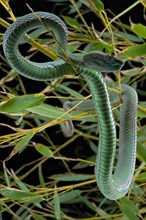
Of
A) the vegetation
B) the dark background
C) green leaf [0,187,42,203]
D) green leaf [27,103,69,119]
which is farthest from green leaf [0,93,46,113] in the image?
the dark background

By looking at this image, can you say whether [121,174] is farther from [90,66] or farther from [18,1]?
[18,1]

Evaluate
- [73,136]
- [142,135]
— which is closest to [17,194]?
[142,135]

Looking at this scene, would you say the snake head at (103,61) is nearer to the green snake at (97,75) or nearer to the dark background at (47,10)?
the green snake at (97,75)

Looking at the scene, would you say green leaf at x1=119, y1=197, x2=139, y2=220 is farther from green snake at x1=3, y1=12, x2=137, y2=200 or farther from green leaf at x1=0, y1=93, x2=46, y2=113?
green leaf at x1=0, y1=93, x2=46, y2=113

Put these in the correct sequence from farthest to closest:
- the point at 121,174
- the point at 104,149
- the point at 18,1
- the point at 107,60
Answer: the point at 18,1 → the point at 121,174 → the point at 104,149 → the point at 107,60

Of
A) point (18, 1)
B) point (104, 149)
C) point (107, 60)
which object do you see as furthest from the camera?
point (18, 1)

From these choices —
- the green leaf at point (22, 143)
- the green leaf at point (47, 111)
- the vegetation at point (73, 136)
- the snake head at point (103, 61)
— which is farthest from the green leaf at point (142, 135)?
the snake head at point (103, 61)

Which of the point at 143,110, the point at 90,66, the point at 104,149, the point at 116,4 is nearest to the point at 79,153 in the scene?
the point at 116,4

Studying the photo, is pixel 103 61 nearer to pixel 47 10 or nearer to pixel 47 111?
pixel 47 111
